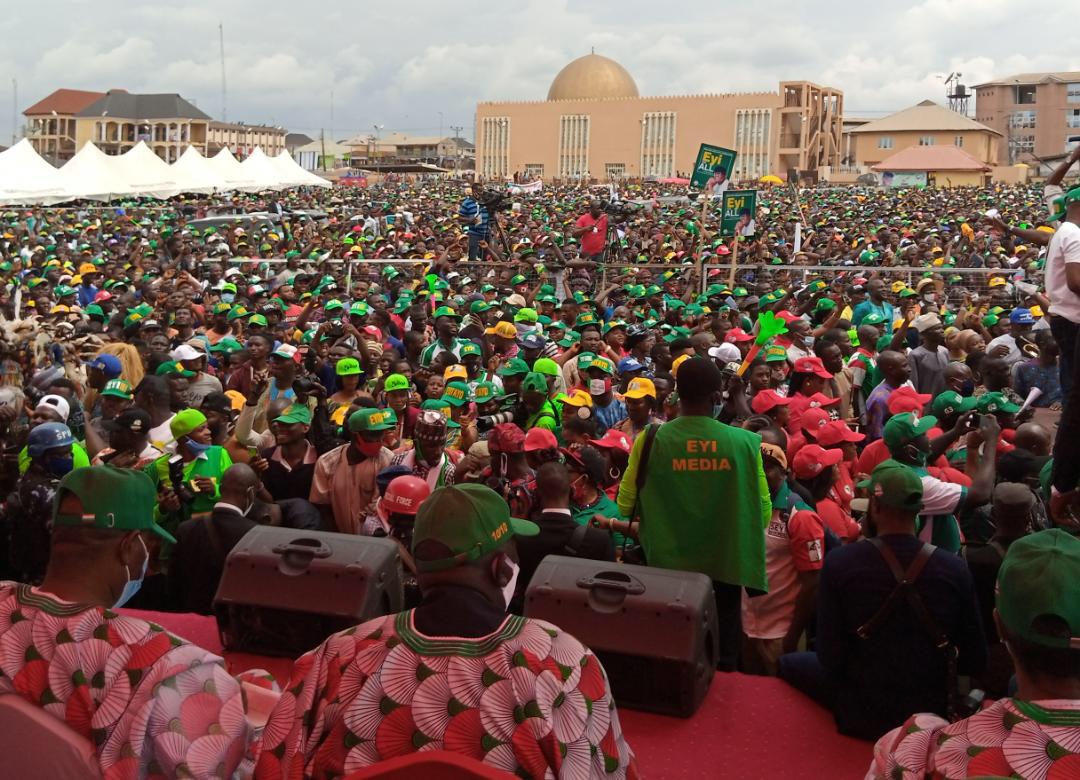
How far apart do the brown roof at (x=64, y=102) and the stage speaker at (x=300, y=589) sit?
113 m

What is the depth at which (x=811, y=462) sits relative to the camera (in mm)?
5391

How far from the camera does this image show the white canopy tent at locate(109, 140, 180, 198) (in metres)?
36.8

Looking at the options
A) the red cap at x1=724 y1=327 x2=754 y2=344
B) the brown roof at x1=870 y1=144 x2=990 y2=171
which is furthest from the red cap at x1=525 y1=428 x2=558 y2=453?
the brown roof at x1=870 y1=144 x2=990 y2=171

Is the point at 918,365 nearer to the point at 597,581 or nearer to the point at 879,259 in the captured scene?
the point at 597,581

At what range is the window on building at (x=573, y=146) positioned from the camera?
8300cm

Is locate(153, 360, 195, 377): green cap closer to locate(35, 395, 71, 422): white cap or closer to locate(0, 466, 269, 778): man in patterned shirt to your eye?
locate(35, 395, 71, 422): white cap

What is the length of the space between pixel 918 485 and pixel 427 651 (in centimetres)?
176

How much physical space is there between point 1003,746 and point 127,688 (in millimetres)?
1877

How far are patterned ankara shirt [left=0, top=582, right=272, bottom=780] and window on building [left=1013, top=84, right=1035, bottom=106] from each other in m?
106

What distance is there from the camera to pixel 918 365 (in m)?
9.15

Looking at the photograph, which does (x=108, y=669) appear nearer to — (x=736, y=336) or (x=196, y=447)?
(x=196, y=447)

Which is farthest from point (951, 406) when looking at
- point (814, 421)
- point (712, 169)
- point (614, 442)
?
point (712, 169)

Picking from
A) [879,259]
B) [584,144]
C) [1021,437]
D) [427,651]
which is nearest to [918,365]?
[1021,437]

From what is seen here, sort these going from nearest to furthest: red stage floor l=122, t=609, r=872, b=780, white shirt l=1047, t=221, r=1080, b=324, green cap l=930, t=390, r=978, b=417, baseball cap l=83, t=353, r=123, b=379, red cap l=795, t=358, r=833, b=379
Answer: red stage floor l=122, t=609, r=872, b=780 < white shirt l=1047, t=221, r=1080, b=324 < green cap l=930, t=390, r=978, b=417 < red cap l=795, t=358, r=833, b=379 < baseball cap l=83, t=353, r=123, b=379
